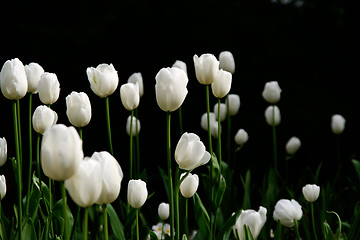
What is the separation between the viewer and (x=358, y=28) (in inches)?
170

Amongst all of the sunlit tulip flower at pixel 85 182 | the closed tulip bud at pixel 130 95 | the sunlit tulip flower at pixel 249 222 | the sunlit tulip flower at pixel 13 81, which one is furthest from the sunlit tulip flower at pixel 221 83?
the sunlit tulip flower at pixel 85 182

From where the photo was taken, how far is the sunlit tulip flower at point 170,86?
4.75 feet

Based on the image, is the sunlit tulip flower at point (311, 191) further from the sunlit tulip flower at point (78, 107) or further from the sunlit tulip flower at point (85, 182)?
the sunlit tulip flower at point (85, 182)

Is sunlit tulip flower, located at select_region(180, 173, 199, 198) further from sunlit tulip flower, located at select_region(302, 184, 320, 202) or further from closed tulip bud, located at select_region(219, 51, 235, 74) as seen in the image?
closed tulip bud, located at select_region(219, 51, 235, 74)

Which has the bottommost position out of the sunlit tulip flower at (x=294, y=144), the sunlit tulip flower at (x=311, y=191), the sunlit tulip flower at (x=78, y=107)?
the sunlit tulip flower at (x=311, y=191)

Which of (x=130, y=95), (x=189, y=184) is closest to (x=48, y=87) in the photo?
(x=130, y=95)

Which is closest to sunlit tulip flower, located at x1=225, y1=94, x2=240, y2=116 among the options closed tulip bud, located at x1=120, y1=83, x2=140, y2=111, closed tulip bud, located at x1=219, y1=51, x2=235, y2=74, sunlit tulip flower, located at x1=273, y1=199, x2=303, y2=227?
closed tulip bud, located at x1=219, y1=51, x2=235, y2=74

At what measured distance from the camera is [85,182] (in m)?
0.99

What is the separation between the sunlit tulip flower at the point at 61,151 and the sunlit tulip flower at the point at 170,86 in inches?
20.9

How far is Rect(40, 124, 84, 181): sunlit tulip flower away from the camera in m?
0.95

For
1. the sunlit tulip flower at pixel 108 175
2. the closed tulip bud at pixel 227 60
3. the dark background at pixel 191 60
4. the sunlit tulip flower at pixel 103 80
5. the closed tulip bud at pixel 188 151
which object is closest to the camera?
the sunlit tulip flower at pixel 108 175

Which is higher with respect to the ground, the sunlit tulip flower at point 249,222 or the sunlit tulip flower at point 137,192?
the sunlit tulip flower at point 137,192

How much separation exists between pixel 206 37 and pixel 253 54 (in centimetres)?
43

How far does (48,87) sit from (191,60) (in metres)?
2.33
